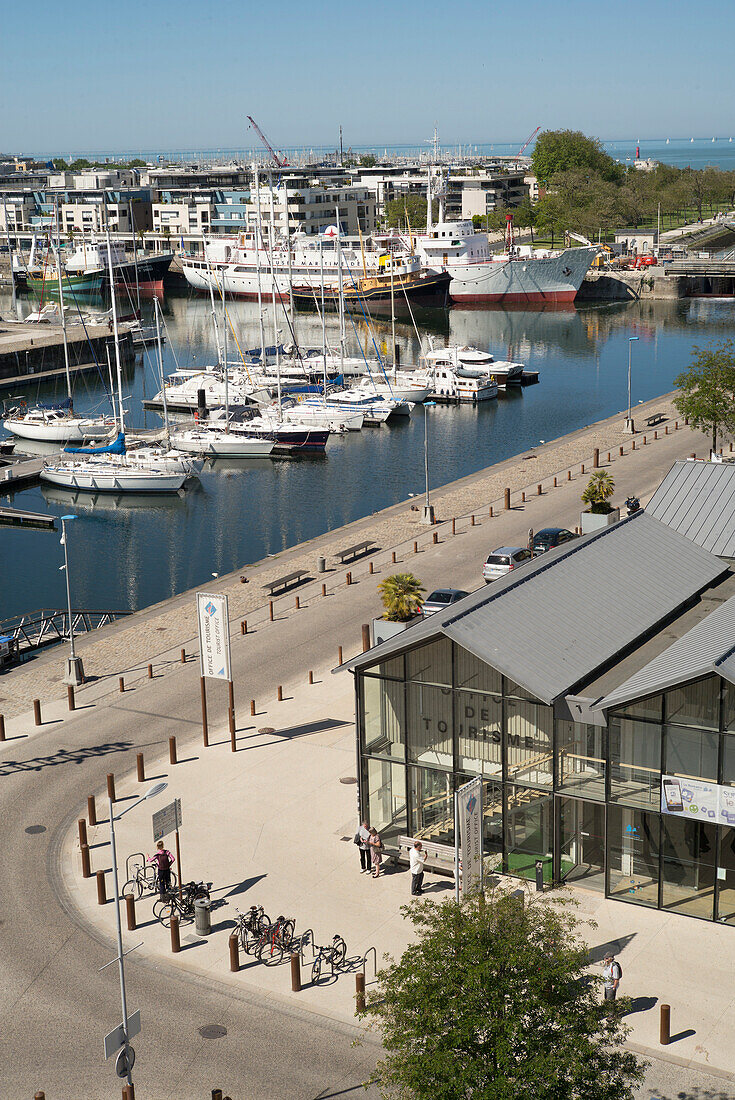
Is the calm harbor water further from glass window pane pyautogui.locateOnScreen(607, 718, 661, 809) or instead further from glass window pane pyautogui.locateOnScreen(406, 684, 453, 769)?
glass window pane pyautogui.locateOnScreen(607, 718, 661, 809)

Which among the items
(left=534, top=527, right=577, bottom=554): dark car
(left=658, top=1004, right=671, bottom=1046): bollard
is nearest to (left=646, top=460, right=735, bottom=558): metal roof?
Answer: (left=534, top=527, right=577, bottom=554): dark car

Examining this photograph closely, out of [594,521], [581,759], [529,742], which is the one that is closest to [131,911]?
[529,742]

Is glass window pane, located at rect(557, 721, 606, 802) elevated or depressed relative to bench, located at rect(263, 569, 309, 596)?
elevated

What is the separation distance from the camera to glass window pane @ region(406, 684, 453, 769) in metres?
27.0

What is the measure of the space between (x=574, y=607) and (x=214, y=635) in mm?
10294

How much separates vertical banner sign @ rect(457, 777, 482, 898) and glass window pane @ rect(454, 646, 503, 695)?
2077 millimetres

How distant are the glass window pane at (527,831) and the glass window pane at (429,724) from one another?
1.67 metres

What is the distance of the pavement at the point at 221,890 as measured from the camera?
21156 mm

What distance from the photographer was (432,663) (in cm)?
2688

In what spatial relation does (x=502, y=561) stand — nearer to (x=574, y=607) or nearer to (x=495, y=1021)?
(x=574, y=607)

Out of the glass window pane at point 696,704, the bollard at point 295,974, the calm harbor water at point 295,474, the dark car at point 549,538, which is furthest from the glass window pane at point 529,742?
the calm harbor water at point 295,474

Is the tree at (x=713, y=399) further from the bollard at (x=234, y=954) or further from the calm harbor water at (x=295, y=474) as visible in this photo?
the bollard at (x=234, y=954)

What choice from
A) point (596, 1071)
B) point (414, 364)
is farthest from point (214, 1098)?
point (414, 364)

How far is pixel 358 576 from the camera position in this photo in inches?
1976
